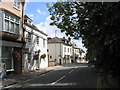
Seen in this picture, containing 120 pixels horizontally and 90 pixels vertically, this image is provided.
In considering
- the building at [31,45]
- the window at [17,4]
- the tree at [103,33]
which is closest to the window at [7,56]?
the building at [31,45]

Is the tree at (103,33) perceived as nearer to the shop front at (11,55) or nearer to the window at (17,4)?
the shop front at (11,55)

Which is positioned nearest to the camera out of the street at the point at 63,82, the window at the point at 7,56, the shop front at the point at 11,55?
the street at the point at 63,82

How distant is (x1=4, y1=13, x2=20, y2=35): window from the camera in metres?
20.2

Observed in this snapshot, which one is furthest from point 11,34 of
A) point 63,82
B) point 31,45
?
point 63,82

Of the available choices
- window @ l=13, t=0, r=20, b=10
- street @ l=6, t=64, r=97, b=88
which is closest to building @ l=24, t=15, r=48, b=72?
window @ l=13, t=0, r=20, b=10

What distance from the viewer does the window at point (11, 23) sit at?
20.2 meters

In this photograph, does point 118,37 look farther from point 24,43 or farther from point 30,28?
point 30,28

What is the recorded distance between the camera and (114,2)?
17.4 feet

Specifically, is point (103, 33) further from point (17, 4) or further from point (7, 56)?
point (17, 4)

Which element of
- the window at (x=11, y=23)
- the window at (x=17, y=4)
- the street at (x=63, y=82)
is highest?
the window at (x=17, y=4)

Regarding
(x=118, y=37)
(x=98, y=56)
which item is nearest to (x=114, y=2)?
(x=118, y=37)

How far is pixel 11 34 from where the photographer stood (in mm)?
20875

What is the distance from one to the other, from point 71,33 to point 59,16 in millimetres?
2447

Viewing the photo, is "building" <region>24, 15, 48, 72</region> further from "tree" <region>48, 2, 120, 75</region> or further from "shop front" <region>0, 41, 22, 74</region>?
"tree" <region>48, 2, 120, 75</region>
